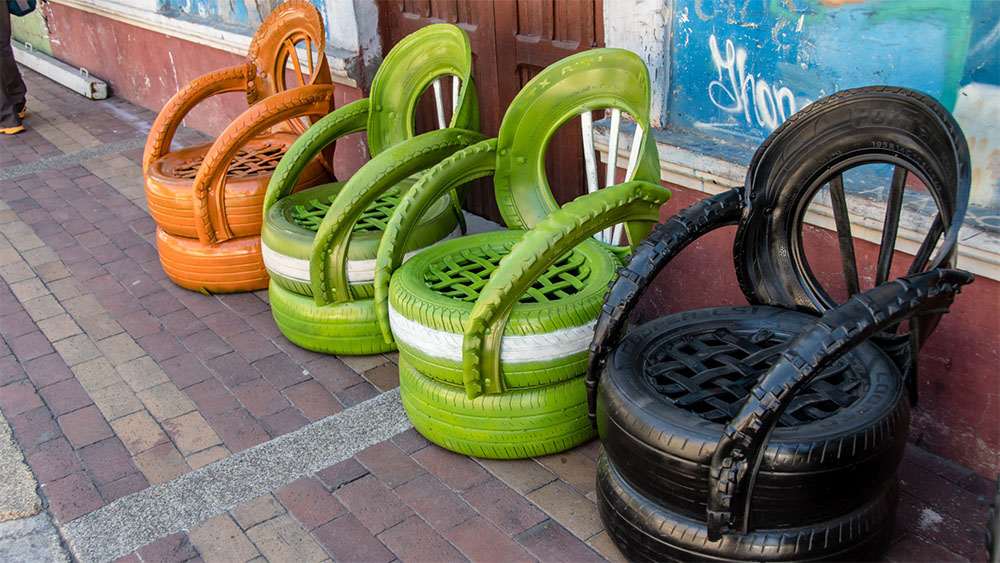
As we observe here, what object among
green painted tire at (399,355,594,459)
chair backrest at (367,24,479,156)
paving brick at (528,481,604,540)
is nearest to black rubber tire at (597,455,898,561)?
paving brick at (528,481,604,540)

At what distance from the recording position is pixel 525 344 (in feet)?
9.23

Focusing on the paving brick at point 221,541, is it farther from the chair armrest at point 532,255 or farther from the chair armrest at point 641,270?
the chair armrest at point 641,270

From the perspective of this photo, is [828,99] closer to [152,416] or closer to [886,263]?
[886,263]

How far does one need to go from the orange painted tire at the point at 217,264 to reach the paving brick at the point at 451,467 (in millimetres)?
1658

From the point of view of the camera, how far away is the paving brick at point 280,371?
3645 millimetres

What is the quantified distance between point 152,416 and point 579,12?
238 cm

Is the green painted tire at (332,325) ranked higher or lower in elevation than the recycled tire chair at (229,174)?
lower

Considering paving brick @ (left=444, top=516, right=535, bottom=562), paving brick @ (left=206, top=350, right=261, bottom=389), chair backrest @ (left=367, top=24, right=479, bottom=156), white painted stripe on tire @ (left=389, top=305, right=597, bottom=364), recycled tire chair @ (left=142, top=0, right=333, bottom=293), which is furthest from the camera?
recycled tire chair @ (left=142, top=0, right=333, bottom=293)

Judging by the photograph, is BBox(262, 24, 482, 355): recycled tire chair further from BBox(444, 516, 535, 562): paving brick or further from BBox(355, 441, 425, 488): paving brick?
BBox(444, 516, 535, 562): paving brick

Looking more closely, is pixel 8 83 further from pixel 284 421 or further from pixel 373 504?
pixel 373 504

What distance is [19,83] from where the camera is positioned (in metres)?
7.76

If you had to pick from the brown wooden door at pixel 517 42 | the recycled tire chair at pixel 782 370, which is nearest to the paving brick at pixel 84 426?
the recycled tire chair at pixel 782 370

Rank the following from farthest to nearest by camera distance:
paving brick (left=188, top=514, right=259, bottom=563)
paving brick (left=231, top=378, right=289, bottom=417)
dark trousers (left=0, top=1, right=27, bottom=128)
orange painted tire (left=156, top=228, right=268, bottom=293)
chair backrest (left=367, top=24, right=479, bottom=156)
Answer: dark trousers (left=0, top=1, right=27, bottom=128), orange painted tire (left=156, top=228, right=268, bottom=293), chair backrest (left=367, top=24, right=479, bottom=156), paving brick (left=231, top=378, right=289, bottom=417), paving brick (left=188, top=514, right=259, bottom=563)

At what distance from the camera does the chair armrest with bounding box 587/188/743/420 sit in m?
2.49
